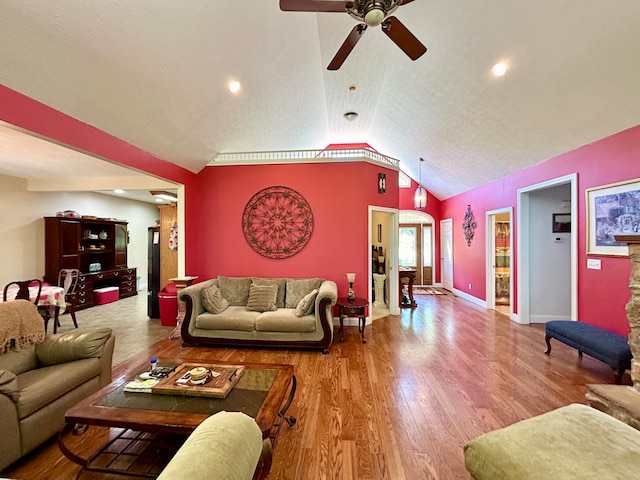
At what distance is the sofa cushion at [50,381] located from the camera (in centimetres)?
175

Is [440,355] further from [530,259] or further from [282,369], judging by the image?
[530,259]

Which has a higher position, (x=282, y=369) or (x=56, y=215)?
(x=56, y=215)

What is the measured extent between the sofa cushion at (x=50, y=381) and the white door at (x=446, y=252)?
7767 mm

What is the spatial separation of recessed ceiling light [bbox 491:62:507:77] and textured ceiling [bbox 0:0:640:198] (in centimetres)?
7

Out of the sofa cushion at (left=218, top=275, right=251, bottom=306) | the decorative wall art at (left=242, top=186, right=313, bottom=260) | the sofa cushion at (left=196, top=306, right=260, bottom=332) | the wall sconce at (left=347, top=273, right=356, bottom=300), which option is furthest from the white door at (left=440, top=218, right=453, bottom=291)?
the sofa cushion at (left=196, top=306, right=260, bottom=332)

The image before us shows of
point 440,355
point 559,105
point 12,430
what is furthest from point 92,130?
point 559,105

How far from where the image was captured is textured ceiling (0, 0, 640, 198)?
84.6 inches

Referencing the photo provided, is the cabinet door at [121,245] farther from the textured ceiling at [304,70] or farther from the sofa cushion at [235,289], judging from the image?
the sofa cushion at [235,289]

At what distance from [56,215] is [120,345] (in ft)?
12.5

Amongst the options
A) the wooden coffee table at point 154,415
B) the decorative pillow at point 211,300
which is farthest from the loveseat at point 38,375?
the decorative pillow at point 211,300

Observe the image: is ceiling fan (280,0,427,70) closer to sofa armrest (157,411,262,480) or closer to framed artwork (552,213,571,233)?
sofa armrest (157,411,262,480)

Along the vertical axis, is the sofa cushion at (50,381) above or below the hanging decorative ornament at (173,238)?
below

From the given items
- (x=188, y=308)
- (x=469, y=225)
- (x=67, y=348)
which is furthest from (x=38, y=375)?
(x=469, y=225)

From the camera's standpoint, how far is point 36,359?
2230mm
